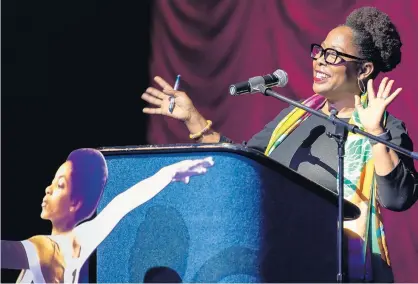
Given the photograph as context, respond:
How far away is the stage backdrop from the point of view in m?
3.83

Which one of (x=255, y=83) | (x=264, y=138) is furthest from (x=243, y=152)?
(x=264, y=138)

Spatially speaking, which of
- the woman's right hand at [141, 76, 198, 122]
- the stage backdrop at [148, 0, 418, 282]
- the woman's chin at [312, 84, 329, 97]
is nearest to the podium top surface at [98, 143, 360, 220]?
the woman's right hand at [141, 76, 198, 122]

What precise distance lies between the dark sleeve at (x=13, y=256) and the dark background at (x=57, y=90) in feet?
6.27

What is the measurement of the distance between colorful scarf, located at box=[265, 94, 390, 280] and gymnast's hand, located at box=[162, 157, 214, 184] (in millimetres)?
501

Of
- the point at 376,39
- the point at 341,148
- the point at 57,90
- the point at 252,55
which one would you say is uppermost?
the point at 252,55

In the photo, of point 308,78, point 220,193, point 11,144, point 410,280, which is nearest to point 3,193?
point 11,144

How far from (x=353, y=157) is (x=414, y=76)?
128 centimetres

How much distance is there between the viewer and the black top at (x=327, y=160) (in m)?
2.49

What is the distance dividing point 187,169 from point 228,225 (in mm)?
179

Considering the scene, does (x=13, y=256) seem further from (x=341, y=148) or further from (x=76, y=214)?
(x=341, y=148)

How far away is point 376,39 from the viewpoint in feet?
9.64

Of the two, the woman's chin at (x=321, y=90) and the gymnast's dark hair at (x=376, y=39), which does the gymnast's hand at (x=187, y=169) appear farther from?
the gymnast's dark hair at (x=376, y=39)

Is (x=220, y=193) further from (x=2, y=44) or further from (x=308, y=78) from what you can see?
(x=2, y=44)

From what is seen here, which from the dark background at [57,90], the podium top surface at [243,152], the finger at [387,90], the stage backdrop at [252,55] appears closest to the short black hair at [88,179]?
the podium top surface at [243,152]
